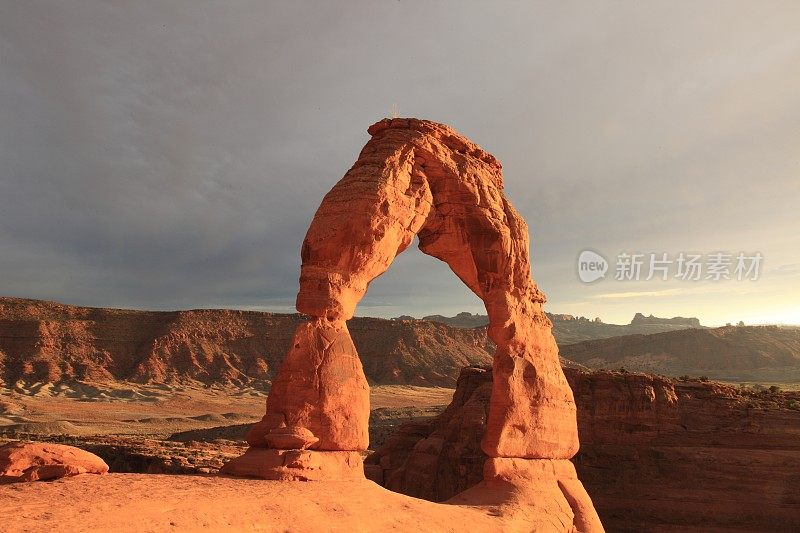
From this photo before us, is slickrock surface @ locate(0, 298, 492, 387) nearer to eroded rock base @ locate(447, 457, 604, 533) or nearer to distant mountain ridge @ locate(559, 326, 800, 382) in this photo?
distant mountain ridge @ locate(559, 326, 800, 382)

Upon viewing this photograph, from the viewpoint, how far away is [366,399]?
335 inches

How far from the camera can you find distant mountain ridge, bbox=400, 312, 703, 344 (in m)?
137

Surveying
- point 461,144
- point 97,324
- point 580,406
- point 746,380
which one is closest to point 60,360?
point 97,324

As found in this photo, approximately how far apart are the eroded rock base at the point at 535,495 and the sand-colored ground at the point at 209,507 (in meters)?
1.74

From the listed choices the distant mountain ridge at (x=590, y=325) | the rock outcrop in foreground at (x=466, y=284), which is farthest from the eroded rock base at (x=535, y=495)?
the distant mountain ridge at (x=590, y=325)

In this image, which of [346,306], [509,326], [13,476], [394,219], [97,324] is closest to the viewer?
[13,476]

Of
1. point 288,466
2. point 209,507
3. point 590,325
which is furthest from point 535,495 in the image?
point 590,325

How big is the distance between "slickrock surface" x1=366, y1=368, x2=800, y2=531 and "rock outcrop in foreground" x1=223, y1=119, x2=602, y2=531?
6.53m

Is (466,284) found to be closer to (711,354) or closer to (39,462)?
(39,462)

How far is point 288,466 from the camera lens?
7184 millimetres

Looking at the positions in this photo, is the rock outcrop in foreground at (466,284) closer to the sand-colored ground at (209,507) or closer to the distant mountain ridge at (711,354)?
the sand-colored ground at (209,507)

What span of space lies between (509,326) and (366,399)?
394 centimetres

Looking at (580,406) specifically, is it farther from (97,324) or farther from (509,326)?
(97,324)

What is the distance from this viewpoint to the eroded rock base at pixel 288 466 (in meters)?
7.11
